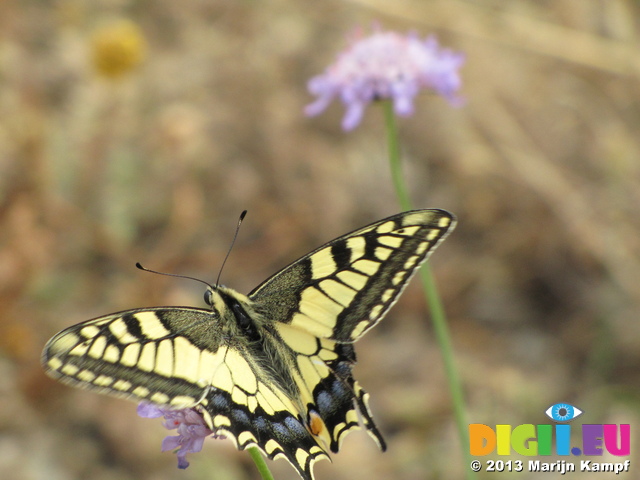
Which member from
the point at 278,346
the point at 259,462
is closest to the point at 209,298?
the point at 278,346

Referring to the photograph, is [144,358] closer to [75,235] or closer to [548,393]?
[75,235]

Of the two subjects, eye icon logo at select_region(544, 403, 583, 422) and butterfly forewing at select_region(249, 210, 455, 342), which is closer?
butterfly forewing at select_region(249, 210, 455, 342)

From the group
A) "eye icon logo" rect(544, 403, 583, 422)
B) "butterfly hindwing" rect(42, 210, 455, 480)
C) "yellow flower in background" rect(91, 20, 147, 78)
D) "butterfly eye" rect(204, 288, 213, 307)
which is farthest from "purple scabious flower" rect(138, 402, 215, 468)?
"yellow flower in background" rect(91, 20, 147, 78)

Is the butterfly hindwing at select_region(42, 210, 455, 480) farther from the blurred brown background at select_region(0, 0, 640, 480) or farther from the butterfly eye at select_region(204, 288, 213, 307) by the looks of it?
the blurred brown background at select_region(0, 0, 640, 480)

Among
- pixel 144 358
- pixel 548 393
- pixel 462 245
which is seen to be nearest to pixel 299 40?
pixel 462 245

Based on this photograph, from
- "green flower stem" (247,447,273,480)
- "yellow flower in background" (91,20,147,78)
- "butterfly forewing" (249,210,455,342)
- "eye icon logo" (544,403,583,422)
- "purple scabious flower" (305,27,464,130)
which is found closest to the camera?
"green flower stem" (247,447,273,480)

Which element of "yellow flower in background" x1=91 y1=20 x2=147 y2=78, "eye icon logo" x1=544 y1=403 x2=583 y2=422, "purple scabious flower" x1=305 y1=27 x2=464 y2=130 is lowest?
"eye icon logo" x1=544 y1=403 x2=583 y2=422
